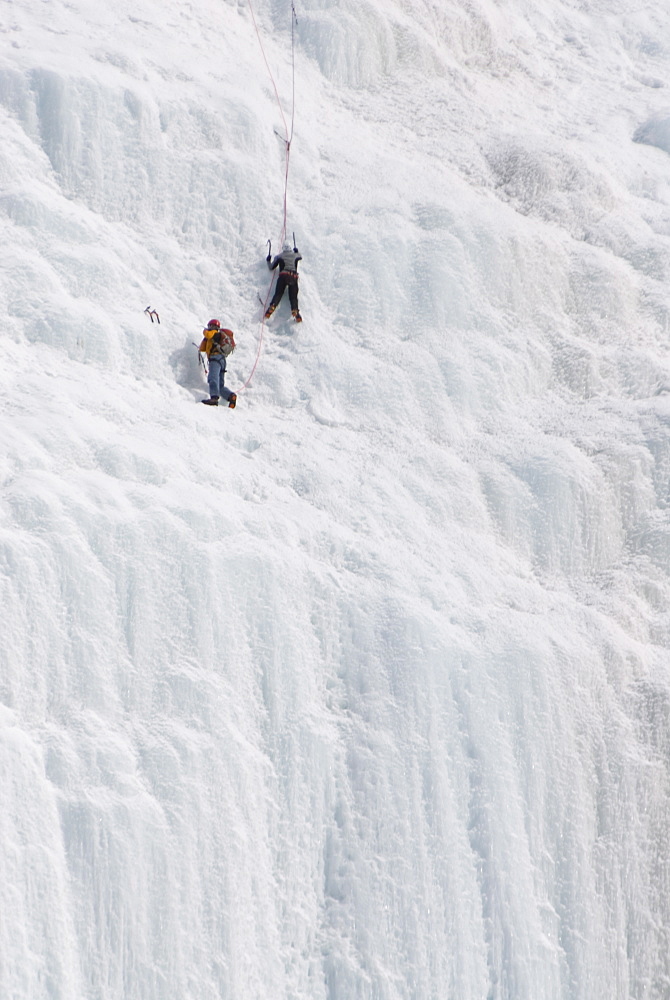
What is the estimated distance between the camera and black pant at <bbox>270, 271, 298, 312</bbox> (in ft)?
36.5

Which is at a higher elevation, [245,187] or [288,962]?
[245,187]

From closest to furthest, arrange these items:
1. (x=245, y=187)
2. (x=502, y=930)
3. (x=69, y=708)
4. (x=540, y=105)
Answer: (x=69, y=708) < (x=502, y=930) < (x=245, y=187) < (x=540, y=105)

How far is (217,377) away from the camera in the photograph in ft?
33.2

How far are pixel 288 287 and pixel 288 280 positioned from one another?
3.2 inches

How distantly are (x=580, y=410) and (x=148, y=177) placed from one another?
535 centimetres

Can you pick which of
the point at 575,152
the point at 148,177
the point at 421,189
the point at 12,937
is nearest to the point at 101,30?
the point at 148,177

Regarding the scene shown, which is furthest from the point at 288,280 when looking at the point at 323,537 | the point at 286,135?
the point at 323,537

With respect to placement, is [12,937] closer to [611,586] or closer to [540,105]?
[611,586]

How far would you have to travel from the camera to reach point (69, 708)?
765cm

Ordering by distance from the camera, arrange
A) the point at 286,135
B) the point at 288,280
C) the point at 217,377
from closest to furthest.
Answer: the point at 217,377
the point at 288,280
the point at 286,135

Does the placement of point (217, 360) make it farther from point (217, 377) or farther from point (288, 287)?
point (288, 287)

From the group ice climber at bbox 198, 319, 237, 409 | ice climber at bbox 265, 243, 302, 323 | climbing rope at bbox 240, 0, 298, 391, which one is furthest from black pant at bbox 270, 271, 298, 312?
ice climber at bbox 198, 319, 237, 409

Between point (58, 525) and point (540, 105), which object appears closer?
point (58, 525)

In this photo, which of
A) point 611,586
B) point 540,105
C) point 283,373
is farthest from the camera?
point 540,105
